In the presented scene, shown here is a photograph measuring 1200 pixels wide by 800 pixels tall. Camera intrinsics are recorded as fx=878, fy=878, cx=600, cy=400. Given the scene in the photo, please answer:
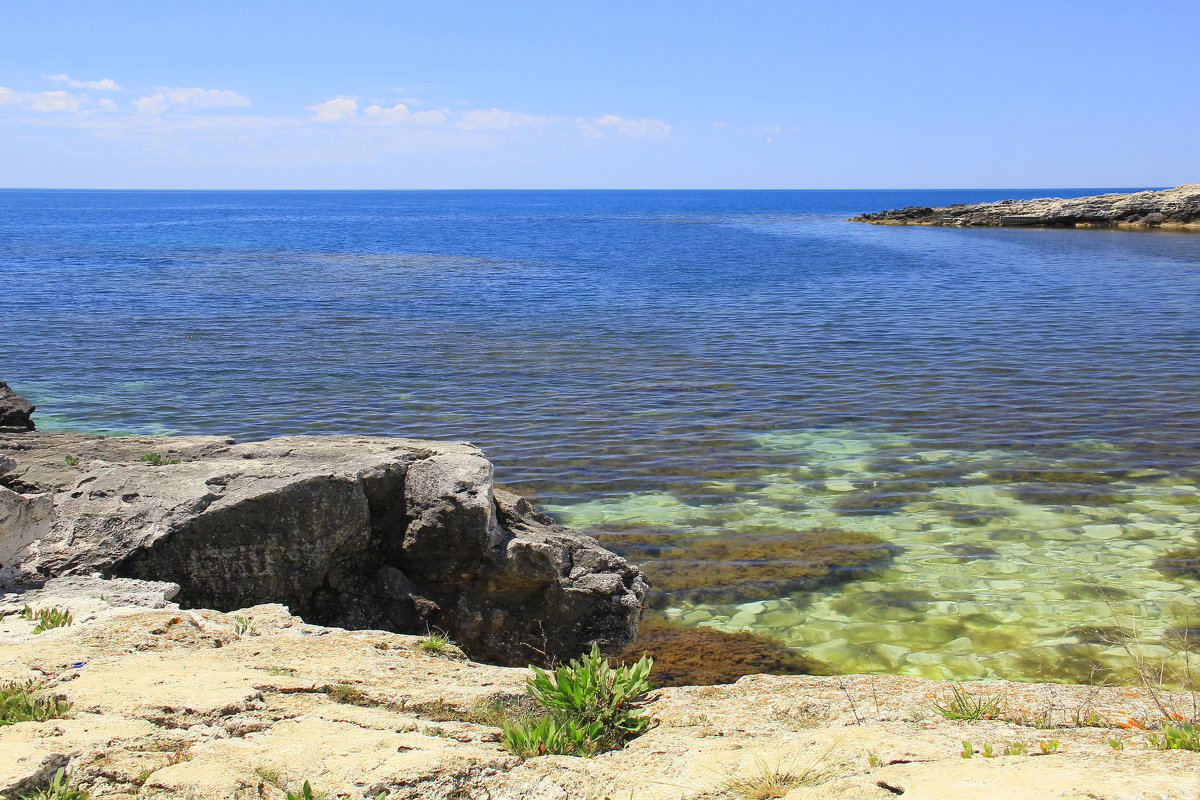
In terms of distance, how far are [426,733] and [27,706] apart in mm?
2175

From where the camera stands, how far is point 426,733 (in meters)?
5.03

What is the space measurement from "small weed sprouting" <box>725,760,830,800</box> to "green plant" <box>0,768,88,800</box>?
10.2ft

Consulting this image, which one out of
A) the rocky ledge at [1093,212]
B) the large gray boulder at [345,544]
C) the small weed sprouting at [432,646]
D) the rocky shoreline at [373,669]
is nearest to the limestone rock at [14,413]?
the rocky shoreline at [373,669]

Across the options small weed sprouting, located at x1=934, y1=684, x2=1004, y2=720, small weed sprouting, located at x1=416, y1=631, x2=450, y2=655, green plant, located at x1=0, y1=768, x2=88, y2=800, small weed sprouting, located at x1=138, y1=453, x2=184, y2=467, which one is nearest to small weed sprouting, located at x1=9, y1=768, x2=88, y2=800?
green plant, located at x1=0, y1=768, x2=88, y2=800

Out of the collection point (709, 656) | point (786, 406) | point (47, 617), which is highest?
point (47, 617)

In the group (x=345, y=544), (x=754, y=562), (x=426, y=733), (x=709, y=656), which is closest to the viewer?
(x=426, y=733)

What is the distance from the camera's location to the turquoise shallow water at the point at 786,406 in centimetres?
990

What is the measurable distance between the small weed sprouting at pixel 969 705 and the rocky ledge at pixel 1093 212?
265ft

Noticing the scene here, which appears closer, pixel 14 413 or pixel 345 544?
pixel 345 544

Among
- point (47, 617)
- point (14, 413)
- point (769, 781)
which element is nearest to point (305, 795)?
point (769, 781)

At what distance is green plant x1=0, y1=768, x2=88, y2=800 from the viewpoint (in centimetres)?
400

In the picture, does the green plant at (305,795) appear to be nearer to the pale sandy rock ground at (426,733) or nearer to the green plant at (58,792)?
the pale sandy rock ground at (426,733)

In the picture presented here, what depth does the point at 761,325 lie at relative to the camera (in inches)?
1156

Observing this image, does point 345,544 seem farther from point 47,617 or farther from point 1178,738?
point 1178,738
